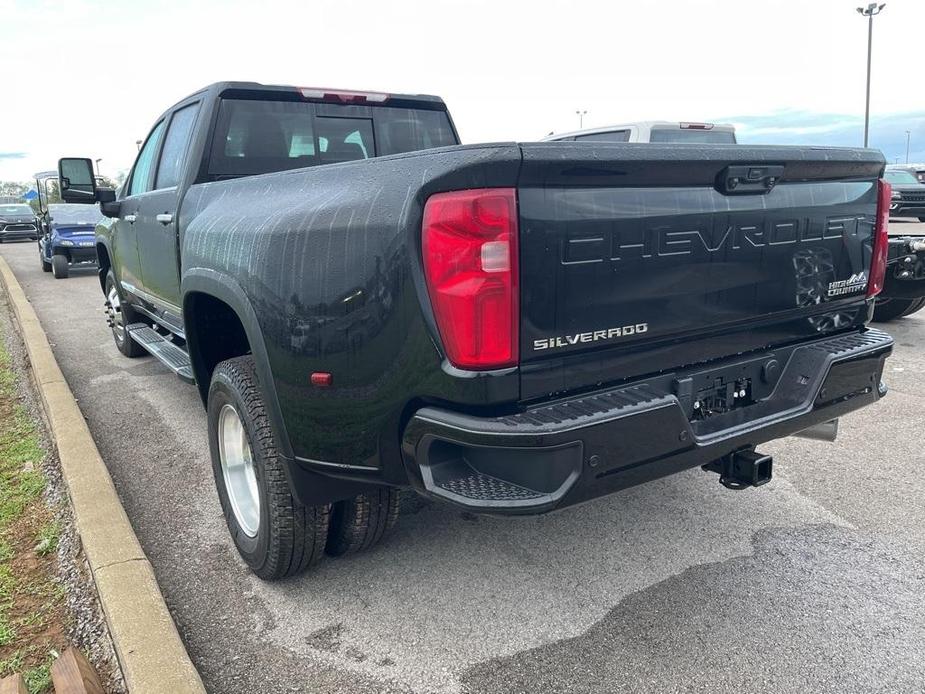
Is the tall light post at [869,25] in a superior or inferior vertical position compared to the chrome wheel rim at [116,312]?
superior

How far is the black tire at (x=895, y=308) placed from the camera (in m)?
7.26

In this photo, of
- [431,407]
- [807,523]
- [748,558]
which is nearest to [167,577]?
[431,407]

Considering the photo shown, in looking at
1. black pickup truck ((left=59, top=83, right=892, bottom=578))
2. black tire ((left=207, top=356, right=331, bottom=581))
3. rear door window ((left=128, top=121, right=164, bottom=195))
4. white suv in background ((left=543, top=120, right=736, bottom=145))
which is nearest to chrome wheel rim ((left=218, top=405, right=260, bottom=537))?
black pickup truck ((left=59, top=83, right=892, bottom=578))

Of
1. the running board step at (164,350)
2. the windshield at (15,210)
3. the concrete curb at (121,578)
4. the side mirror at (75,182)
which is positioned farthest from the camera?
the windshield at (15,210)

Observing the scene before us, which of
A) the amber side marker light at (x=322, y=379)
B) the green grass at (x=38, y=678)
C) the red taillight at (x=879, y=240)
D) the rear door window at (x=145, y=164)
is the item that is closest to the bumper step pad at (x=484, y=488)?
the amber side marker light at (x=322, y=379)

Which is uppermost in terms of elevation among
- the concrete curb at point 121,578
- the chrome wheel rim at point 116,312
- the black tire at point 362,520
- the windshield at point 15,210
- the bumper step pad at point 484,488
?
the windshield at point 15,210

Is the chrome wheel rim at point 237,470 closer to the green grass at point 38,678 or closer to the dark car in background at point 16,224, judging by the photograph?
the green grass at point 38,678

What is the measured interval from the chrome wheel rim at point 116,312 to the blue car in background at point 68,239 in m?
7.93

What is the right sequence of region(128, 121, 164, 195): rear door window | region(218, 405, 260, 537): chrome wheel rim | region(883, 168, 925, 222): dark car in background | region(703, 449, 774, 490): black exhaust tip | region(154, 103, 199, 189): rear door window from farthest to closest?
1. region(883, 168, 925, 222): dark car in background
2. region(128, 121, 164, 195): rear door window
3. region(154, 103, 199, 189): rear door window
4. region(218, 405, 260, 537): chrome wheel rim
5. region(703, 449, 774, 490): black exhaust tip

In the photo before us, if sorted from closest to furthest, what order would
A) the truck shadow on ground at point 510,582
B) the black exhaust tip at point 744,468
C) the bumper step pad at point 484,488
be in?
1. the bumper step pad at point 484,488
2. the truck shadow on ground at point 510,582
3. the black exhaust tip at point 744,468

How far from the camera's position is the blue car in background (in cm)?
1394

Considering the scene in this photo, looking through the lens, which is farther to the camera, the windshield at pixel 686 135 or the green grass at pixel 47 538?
the windshield at pixel 686 135

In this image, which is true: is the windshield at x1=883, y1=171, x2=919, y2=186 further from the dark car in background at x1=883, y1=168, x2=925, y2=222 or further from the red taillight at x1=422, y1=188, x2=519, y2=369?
the red taillight at x1=422, y1=188, x2=519, y2=369

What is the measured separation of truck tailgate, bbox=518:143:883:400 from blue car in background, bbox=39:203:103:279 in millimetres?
13824
